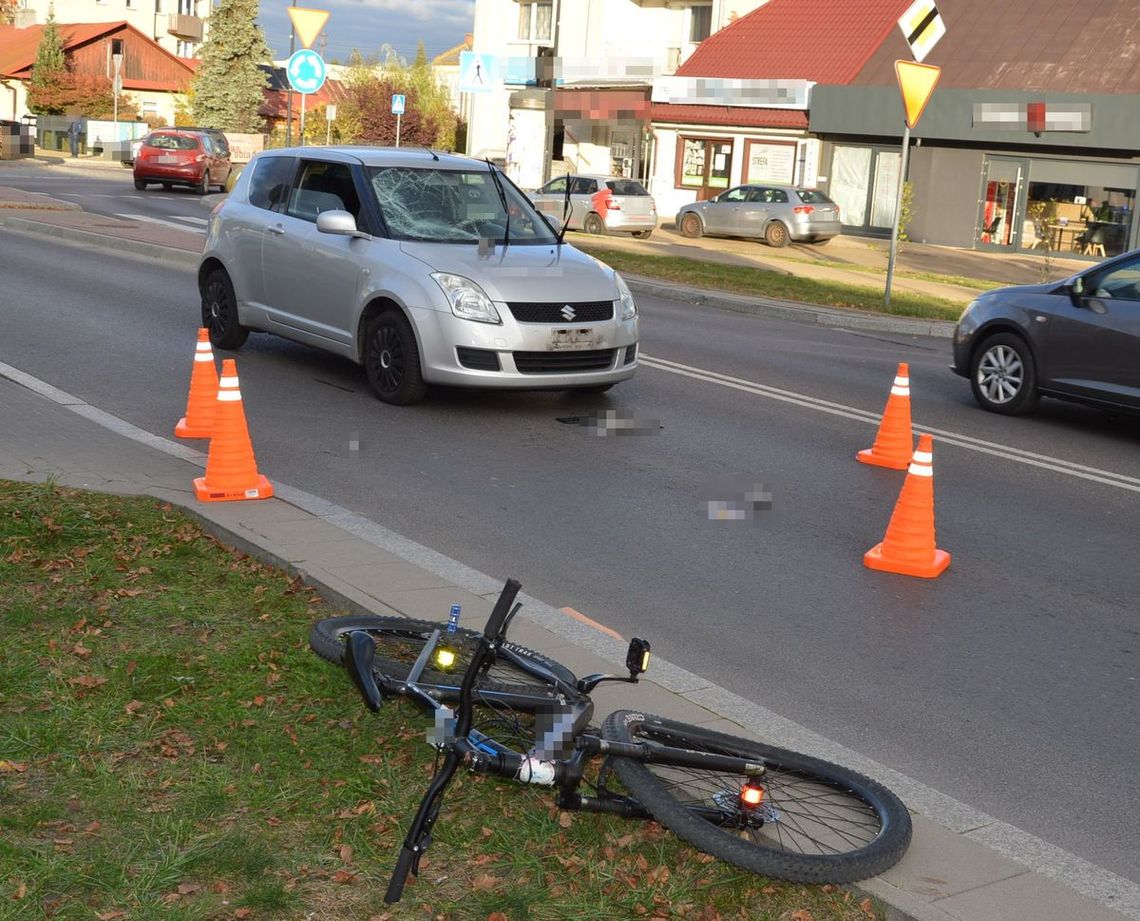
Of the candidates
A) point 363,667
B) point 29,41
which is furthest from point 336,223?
point 29,41

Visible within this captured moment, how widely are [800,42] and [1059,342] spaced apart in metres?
31.8

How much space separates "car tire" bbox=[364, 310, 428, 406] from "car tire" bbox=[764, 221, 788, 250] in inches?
947

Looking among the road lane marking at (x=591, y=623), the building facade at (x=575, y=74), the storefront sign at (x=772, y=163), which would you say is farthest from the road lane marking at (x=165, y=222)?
the building facade at (x=575, y=74)

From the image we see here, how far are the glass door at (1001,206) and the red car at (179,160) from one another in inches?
805

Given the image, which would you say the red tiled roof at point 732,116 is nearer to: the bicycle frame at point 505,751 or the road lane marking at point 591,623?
the road lane marking at point 591,623

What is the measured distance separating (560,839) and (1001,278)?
26.2 m

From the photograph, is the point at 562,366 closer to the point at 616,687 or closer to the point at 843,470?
the point at 843,470

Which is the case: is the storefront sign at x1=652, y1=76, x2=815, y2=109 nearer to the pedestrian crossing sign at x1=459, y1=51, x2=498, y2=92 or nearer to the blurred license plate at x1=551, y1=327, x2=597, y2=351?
the pedestrian crossing sign at x1=459, y1=51, x2=498, y2=92

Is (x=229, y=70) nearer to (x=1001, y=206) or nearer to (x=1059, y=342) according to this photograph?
(x=1001, y=206)

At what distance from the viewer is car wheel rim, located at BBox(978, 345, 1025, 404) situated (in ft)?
39.2

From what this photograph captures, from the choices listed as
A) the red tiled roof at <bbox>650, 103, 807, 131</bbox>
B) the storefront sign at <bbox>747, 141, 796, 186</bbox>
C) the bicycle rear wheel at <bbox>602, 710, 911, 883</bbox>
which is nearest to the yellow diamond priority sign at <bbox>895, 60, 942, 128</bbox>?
the bicycle rear wheel at <bbox>602, 710, 911, 883</bbox>

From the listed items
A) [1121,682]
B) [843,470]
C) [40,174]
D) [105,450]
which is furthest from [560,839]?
[40,174]

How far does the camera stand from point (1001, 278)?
2834cm

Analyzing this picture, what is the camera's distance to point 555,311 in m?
10.5
